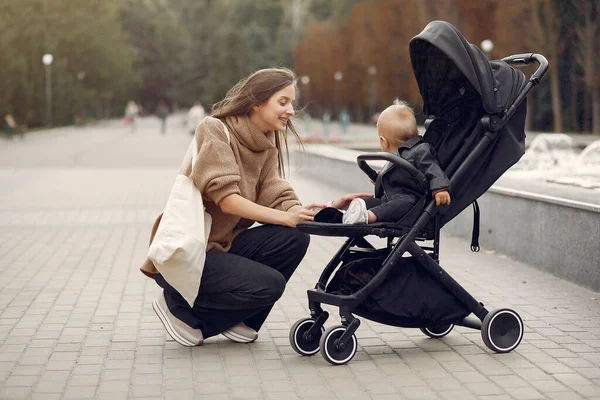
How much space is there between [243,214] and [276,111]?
60 centimetres

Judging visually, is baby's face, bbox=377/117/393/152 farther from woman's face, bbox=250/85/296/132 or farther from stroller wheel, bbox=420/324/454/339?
stroller wheel, bbox=420/324/454/339

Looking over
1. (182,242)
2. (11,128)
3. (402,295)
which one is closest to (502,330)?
(402,295)

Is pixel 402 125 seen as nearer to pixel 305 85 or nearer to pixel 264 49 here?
pixel 305 85

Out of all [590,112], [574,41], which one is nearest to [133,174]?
[574,41]

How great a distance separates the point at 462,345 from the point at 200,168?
1758mm

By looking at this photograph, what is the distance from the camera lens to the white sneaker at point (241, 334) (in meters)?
5.70

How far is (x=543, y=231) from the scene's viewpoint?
26.9ft

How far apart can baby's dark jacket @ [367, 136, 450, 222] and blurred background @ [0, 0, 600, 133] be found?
1.37 meters

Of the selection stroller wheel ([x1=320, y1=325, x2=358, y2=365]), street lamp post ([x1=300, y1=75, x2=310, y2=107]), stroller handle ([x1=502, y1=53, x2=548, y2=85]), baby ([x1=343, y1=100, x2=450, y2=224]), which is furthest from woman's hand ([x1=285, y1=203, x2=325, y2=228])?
street lamp post ([x1=300, y1=75, x2=310, y2=107])

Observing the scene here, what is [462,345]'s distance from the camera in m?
5.66

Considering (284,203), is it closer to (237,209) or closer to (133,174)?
(237,209)

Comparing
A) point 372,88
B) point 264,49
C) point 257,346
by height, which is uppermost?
point 264,49

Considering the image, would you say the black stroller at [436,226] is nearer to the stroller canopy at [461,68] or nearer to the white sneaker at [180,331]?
the stroller canopy at [461,68]

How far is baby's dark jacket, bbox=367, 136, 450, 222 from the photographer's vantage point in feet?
16.7
